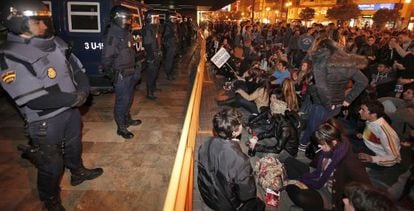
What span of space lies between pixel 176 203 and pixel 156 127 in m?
3.98

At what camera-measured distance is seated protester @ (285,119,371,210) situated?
293 cm

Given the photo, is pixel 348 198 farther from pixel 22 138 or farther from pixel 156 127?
pixel 22 138

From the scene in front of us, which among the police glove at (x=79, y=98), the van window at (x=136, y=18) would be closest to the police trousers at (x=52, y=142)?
the police glove at (x=79, y=98)

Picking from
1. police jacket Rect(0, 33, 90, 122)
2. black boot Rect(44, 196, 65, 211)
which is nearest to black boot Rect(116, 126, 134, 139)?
black boot Rect(44, 196, 65, 211)

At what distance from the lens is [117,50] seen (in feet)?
14.5

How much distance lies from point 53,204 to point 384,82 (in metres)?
7.47

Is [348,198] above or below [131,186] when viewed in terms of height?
above

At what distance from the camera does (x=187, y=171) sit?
1.87m

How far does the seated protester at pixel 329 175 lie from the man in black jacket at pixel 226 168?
98 centimetres

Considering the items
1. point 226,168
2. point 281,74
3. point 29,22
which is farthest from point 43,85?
point 281,74

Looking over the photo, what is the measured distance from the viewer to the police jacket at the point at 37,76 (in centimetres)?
235

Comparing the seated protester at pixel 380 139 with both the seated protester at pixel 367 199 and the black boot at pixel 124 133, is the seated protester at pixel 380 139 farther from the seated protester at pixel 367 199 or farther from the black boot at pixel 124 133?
the black boot at pixel 124 133

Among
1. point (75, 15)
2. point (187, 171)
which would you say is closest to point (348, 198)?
point (187, 171)

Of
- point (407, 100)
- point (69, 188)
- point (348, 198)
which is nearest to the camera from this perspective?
point (348, 198)
